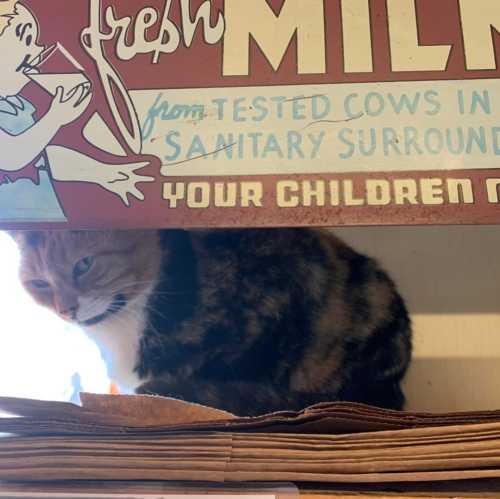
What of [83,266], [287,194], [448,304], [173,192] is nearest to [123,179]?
[173,192]

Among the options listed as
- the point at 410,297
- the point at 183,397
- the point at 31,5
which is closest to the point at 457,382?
the point at 410,297

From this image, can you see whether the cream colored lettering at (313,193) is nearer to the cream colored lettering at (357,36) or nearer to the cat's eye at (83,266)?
the cream colored lettering at (357,36)

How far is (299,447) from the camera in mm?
521

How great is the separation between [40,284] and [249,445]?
616 mm

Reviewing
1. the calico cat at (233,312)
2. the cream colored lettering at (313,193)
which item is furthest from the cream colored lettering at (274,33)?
the calico cat at (233,312)

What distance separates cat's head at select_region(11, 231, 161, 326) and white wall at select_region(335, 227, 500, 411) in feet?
1.07

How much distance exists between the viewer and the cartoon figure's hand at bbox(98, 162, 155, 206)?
0.63m

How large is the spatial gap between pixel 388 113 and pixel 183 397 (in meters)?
0.45

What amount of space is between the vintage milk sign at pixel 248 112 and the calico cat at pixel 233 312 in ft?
1.05

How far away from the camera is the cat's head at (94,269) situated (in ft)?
3.17

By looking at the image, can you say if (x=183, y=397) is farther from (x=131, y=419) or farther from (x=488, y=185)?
(x=488, y=185)

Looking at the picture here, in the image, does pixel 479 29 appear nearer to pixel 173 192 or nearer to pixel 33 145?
pixel 173 192

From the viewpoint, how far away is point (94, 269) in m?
0.97

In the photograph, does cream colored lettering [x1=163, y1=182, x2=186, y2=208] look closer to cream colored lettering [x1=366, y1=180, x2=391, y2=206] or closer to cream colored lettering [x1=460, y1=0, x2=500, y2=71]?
cream colored lettering [x1=366, y1=180, x2=391, y2=206]
